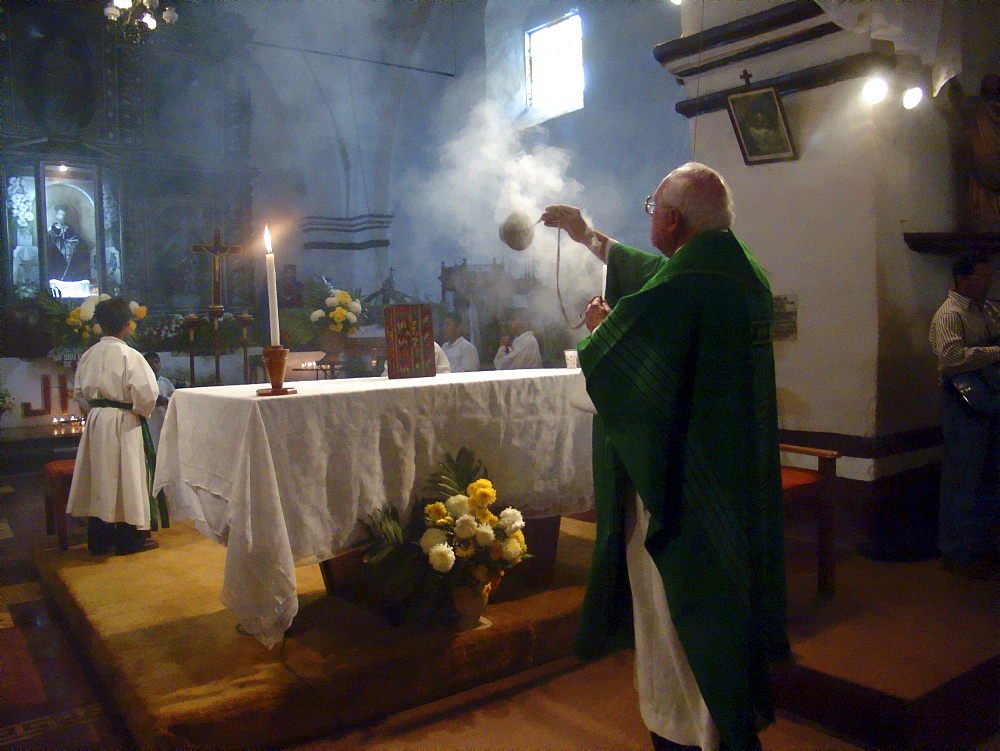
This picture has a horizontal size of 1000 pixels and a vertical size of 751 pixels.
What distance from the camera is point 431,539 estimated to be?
9.18 ft

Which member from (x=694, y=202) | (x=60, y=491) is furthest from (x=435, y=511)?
(x=60, y=491)

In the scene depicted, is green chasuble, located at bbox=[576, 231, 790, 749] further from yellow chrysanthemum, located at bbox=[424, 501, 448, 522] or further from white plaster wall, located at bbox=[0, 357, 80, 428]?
white plaster wall, located at bbox=[0, 357, 80, 428]

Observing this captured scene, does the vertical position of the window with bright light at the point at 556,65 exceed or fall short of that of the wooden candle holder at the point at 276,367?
it exceeds it

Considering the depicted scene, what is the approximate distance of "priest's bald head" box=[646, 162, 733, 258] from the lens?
1.98 meters

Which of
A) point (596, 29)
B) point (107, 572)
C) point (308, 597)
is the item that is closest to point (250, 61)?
point (596, 29)

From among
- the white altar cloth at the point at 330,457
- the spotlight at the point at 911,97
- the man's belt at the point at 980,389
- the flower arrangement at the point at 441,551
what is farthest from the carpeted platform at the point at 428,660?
the spotlight at the point at 911,97

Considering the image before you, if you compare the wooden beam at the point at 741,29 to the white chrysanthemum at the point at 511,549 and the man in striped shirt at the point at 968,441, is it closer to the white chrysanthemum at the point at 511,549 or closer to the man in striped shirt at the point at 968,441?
the man in striped shirt at the point at 968,441

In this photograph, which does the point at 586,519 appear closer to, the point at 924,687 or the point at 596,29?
the point at 924,687

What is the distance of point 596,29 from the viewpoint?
8664mm

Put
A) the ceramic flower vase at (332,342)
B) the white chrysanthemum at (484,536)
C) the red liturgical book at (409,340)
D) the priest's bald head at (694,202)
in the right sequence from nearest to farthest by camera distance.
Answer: the priest's bald head at (694,202) < the white chrysanthemum at (484,536) < the red liturgical book at (409,340) < the ceramic flower vase at (332,342)

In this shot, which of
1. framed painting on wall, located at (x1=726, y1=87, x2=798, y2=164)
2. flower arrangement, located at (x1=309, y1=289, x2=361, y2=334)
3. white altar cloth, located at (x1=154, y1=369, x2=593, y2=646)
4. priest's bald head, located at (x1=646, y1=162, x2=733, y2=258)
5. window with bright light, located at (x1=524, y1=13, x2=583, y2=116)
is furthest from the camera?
window with bright light, located at (x1=524, y1=13, x2=583, y2=116)

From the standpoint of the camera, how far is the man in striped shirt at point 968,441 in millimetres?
3920

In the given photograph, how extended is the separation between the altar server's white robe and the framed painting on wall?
3.84m

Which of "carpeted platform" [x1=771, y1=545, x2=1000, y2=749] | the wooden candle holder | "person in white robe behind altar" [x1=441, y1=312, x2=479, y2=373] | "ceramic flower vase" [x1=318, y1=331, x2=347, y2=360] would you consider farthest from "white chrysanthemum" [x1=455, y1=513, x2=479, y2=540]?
"person in white robe behind altar" [x1=441, y1=312, x2=479, y2=373]
